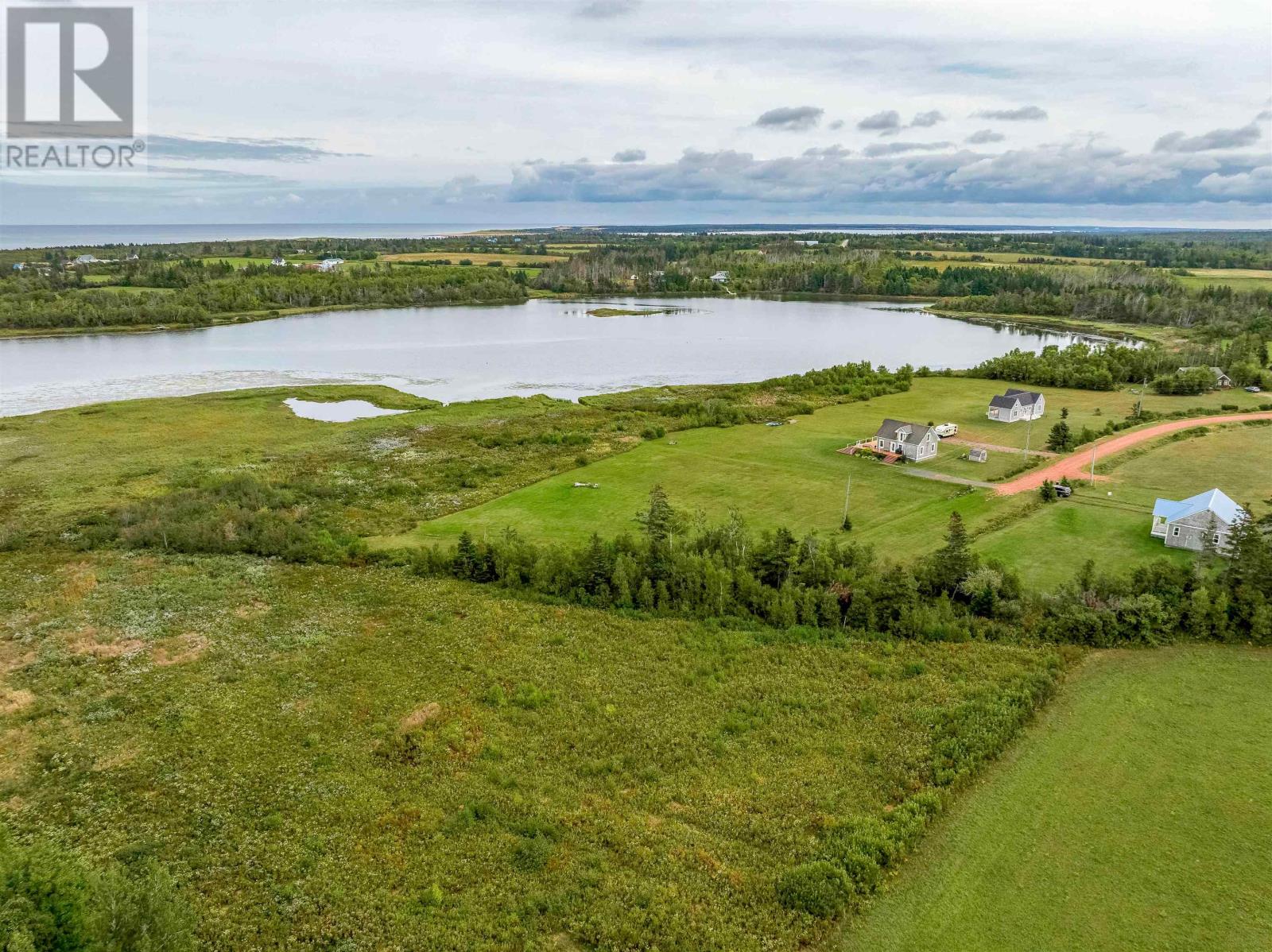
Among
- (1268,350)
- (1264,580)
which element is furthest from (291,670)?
(1268,350)

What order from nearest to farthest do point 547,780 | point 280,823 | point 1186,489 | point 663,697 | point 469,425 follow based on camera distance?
point 280,823 → point 547,780 → point 663,697 → point 1186,489 → point 469,425

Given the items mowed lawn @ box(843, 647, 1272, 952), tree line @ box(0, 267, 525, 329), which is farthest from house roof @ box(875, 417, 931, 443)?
tree line @ box(0, 267, 525, 329)

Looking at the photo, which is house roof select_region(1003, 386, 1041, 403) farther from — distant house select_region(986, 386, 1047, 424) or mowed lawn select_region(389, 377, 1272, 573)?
mowed lawn select_region(389, 377, 1272, 573)

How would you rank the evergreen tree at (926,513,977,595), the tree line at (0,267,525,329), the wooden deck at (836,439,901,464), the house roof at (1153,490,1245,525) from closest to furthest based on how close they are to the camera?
the evergreen tree at (926,513,977,595), the house roof at (1153,490,1245,525), the wooden deck at (836,439,901,464), the tree line at (0,267,525,329)

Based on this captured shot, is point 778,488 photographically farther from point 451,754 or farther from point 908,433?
point 451,754

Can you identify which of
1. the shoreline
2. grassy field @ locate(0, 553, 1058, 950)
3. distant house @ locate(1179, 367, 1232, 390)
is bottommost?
grassy field @ locate(0, 553, 1058, 950)

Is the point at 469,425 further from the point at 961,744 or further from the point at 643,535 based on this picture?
the point at 961,744

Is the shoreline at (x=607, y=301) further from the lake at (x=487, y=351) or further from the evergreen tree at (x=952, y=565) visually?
the evergreen tree at (x=952, y=565)
